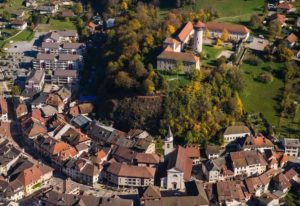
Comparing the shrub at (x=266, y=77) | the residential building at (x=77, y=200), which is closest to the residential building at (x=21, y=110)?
the residential building at (x=77, y=200)

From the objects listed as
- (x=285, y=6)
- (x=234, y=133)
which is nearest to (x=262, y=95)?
(x=234, y=133)

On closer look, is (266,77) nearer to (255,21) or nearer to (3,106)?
(255,21)

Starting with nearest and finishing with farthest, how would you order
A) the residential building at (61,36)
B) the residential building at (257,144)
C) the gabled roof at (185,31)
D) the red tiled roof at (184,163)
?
the red tiled roof at (184,163) < the residential building at (257,144) < the gabled roof at (185,31) < the residential building at (61,36)

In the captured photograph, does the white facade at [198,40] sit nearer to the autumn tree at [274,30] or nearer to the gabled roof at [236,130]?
the autumn tree at [274,30]

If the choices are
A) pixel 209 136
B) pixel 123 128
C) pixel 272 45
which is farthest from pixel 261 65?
pixel 123 128

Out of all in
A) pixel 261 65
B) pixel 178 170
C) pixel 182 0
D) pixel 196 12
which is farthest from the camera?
pixel 182 0

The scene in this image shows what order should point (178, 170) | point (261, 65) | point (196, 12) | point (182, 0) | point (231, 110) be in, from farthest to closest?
point (182, 0) < point (196, 12) < point (261, 65) < point (231, 110) < point (178, 170)

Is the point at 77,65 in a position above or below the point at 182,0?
below

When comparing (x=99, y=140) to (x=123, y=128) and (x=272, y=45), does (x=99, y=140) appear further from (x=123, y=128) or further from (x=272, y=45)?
(x=272, y=45)
